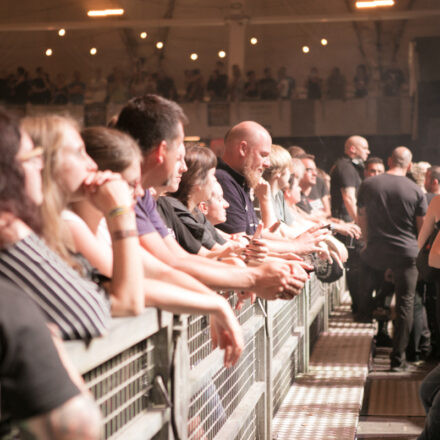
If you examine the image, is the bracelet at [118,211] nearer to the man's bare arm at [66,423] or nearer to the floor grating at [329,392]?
the man's bare arm at [66,423]

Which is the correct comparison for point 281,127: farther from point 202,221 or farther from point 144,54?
point 202,221

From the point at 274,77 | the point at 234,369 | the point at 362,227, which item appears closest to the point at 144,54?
the point at 274,77

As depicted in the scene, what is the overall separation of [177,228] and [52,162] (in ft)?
4.67

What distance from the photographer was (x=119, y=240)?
5.80ft

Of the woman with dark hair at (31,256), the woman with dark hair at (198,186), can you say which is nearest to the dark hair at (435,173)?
the woman with dark hair at (198,186)

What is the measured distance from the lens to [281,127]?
2098 cm

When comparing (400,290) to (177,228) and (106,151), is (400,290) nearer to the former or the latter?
(177,228)

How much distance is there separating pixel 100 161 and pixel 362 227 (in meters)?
5.34

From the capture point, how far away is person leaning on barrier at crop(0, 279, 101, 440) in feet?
3.48

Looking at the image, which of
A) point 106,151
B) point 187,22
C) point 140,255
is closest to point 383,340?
point 106,151

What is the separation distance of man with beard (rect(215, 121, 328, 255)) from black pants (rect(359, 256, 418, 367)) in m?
2.17

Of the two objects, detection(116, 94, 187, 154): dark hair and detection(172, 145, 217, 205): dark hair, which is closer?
detection(116, 94, 187, 154): dark hair

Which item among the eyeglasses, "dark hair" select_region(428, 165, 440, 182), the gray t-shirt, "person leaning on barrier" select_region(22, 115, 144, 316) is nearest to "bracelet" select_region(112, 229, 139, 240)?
"person leaning on barrier" select_region(22, 115, 144, 316)

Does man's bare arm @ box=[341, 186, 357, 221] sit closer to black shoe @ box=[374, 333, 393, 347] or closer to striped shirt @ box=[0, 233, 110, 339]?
black shoe @ box=[374, 333, 393, 347]
